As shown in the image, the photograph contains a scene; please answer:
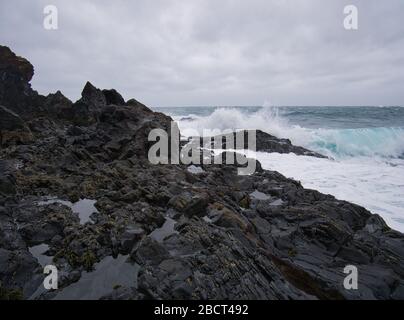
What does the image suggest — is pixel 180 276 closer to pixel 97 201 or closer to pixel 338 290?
pixel 338 290

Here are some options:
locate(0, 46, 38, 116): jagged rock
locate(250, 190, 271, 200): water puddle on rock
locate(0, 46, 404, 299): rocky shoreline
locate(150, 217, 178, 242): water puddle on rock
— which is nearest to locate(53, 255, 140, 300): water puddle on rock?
locate(0, 46, 404, 299): rocky shoreline

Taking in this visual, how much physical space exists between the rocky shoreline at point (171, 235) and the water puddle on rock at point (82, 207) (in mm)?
34

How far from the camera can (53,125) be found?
21.0 meters

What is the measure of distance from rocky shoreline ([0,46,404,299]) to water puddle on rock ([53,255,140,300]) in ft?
0.09

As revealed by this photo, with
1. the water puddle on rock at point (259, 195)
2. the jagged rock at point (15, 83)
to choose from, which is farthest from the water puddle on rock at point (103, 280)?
the jagged rock at point (15, 83)

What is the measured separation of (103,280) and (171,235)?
204 centimetres

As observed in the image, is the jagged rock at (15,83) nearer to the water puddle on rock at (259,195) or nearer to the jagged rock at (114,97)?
the jagged rock at (114,97)

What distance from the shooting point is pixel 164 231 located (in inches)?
329

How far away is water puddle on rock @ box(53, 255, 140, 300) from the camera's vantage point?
613cm

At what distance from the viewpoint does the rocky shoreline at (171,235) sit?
640 cm

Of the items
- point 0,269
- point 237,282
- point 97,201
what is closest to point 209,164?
point 97,201

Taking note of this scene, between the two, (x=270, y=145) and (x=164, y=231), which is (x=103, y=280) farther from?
(x=270, y=145)

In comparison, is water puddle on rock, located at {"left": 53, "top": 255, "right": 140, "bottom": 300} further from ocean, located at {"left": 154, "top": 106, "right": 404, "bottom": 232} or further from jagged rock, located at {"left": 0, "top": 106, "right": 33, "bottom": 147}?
jagged rock, located at {"left": 0, "top": 106, "right": 33, "bottom": 147}

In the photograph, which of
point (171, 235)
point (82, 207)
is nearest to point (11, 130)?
point (82, 207)
